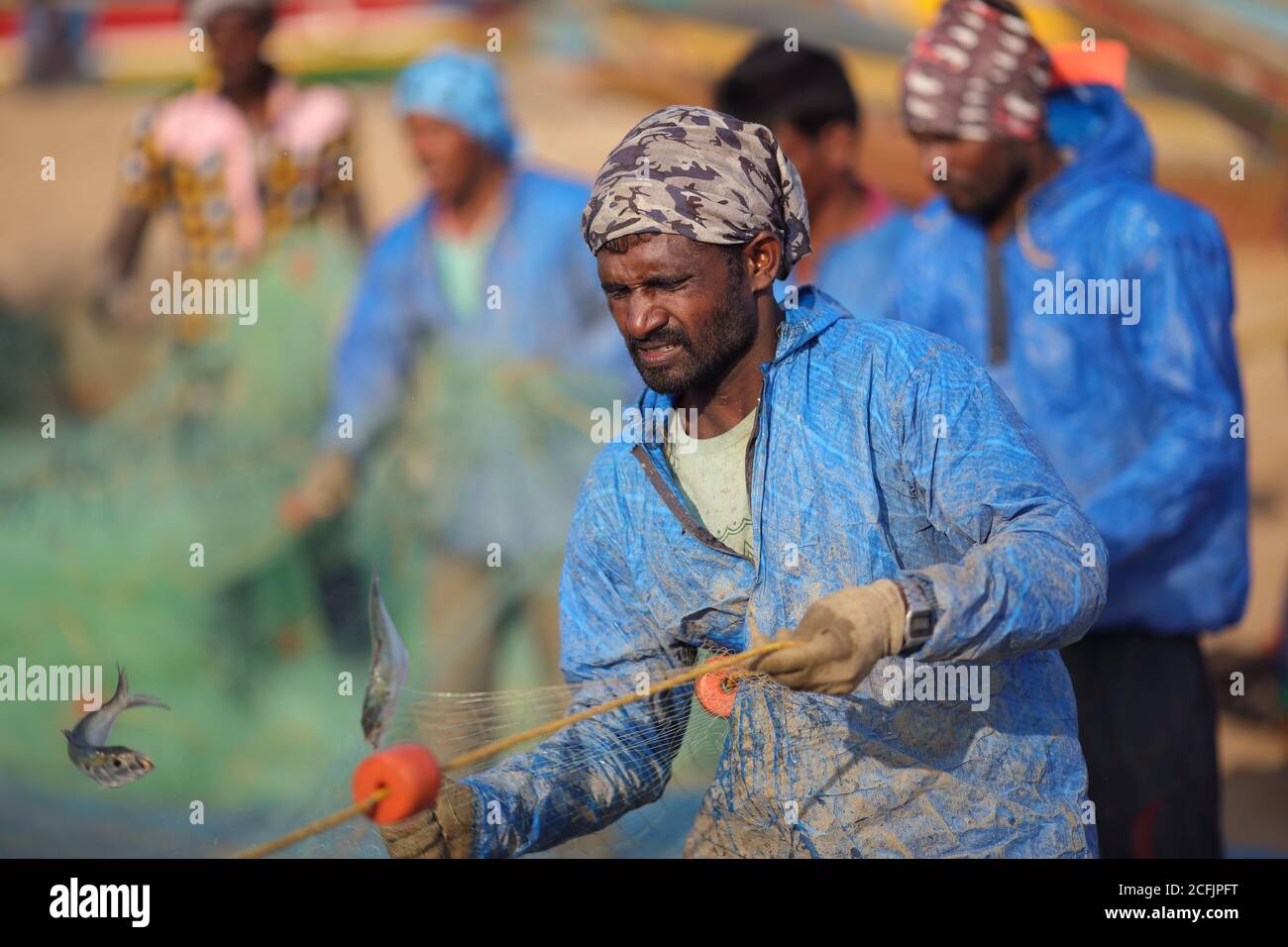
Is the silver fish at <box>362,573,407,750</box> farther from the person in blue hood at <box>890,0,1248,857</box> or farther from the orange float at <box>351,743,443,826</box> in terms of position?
the person in blue hood at <box>890,0,1248,857</box>

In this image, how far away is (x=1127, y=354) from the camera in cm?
420

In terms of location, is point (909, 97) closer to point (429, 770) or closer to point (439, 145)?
point (439, 145)

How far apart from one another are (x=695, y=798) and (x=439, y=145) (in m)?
3.56

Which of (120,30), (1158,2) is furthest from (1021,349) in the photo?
(120,30)

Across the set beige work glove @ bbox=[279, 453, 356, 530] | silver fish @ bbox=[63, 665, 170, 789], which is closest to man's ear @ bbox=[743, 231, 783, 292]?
silver fish @ bbox=[63, 665, 170, 789]

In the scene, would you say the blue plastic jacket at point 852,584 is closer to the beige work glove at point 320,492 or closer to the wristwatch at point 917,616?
the wristwatch at point 917,616

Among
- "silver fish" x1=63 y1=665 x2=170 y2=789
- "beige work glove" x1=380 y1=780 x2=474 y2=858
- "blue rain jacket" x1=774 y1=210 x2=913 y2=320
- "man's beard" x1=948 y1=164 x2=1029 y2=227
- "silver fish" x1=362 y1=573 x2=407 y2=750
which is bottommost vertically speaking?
"beige work glove" x1=380 y1=780 x2=474 y2=858

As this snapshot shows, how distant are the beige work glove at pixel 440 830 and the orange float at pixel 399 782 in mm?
97

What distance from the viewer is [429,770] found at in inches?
94.1

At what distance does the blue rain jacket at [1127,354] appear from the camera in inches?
159

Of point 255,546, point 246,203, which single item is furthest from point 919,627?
point 246,203

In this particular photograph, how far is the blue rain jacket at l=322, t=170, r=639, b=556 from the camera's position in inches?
233

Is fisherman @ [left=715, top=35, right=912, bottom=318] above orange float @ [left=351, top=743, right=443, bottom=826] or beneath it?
above

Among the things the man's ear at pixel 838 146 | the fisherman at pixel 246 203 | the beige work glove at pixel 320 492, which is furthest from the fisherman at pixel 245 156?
the man's ear at pixel 838 146
